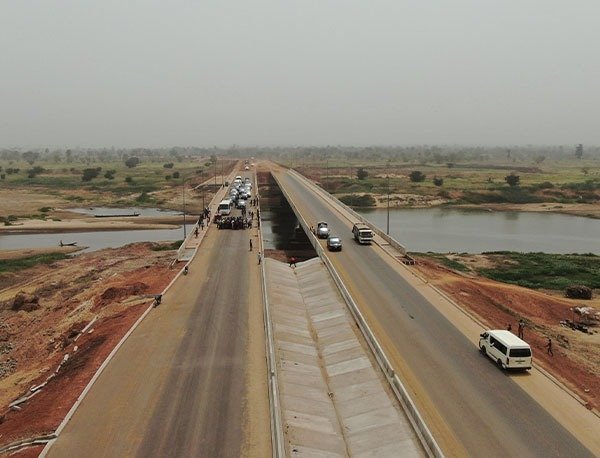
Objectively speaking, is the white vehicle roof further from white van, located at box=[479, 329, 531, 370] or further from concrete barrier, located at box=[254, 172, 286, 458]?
concrete barrier, located at box=[254, 172, 286, 458]

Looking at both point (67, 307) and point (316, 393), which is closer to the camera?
point (316, 393)

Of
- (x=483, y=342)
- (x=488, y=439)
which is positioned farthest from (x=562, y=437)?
(x=483, y=342)

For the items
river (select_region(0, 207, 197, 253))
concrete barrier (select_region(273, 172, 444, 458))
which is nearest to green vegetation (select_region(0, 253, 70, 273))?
river (select_region(0, 207, 197, 253))

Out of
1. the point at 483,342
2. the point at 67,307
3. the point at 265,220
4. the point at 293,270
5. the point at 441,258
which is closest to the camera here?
the point at 483,342

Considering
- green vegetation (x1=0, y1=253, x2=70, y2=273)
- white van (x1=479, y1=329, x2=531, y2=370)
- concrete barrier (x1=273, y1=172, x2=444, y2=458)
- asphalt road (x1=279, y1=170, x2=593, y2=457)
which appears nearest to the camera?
concrete barrier (x1=273, y1=172, x2=444, y2=458)

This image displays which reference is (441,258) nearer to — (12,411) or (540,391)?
(540,391)

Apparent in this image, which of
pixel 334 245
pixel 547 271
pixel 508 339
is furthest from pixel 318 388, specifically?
pixel 547 271
